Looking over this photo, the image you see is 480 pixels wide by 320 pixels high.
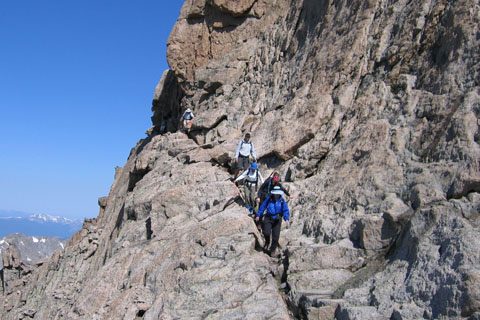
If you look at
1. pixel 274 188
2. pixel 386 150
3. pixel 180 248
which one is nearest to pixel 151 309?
pixel 180 248

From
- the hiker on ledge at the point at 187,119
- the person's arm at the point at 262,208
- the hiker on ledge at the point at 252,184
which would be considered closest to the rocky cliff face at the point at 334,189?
the person's arm at the point at 262,208

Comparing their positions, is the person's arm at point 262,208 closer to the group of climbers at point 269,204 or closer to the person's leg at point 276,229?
the group of climbers at point 269,204

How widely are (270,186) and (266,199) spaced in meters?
0.64

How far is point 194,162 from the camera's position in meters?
24.8

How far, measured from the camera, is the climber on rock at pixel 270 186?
15.9 m

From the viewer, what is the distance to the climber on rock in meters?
15.9

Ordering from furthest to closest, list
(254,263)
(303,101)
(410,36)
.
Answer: (303,101) → (410,36) → (254,263)

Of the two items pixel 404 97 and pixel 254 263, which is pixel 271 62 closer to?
pixel 404 97

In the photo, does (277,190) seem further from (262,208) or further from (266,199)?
(262,208)

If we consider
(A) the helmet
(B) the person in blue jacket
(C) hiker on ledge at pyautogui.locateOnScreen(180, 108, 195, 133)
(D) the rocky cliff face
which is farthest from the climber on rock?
(C) hiker on ledge at pyautogui.locateOnScreen(180, 108, 195, 133)

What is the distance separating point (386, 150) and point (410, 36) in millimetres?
5899

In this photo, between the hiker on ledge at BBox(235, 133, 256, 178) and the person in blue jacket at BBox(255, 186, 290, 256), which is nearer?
the person in blue jacket at BBox(255, 186, 290, 256)

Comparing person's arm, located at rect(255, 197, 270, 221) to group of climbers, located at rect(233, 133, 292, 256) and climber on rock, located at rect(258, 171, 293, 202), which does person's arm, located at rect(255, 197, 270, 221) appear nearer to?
group of climbers, located at rect(233, 133, 292, 256)

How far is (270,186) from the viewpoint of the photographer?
16.3m
